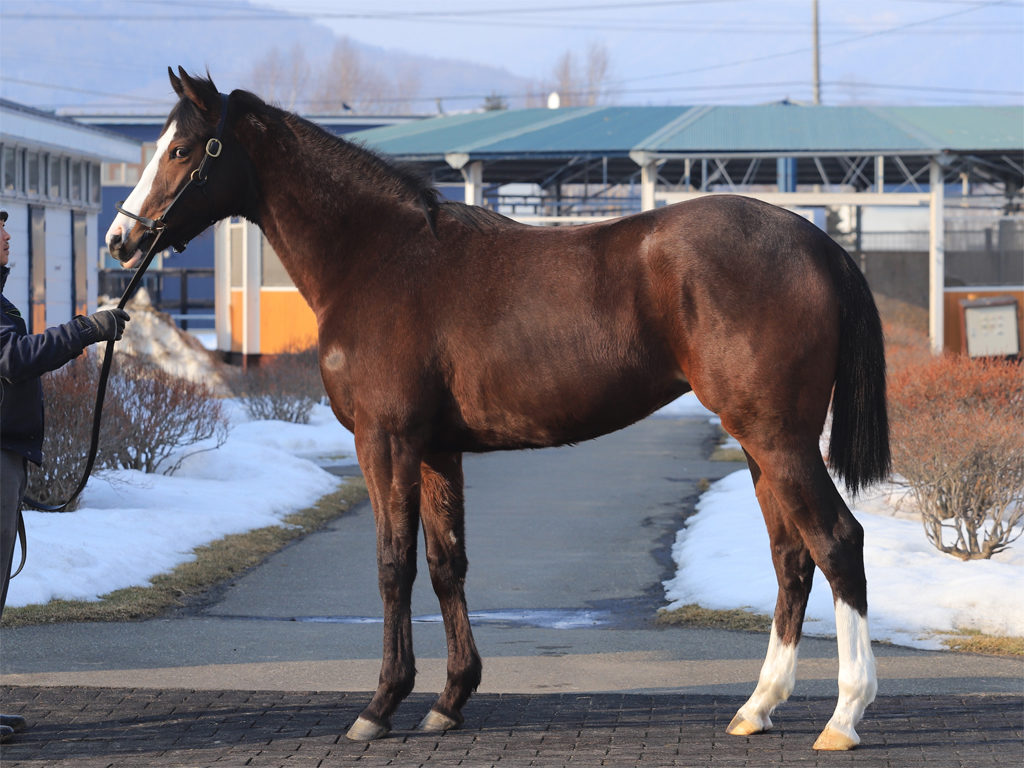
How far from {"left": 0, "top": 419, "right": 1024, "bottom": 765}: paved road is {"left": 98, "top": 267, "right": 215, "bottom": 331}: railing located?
32386 millimetres

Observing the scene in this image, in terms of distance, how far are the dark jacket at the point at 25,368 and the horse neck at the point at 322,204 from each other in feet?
3.26

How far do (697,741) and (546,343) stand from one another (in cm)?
165

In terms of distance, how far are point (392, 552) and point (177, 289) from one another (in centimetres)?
4948

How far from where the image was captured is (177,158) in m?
5.41

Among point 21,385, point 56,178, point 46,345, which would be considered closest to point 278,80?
point 56,178

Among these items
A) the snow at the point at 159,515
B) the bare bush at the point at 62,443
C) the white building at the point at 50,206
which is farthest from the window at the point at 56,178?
the bare bush at the point at 62,443

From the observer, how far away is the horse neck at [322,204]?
5.49 metres

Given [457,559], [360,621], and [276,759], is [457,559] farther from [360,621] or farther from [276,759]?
[360,621]

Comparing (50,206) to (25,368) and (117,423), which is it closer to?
(117,423)

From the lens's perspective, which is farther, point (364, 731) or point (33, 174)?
point (33, 174)

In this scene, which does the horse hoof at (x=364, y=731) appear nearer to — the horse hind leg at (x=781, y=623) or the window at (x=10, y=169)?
the horse hind leg at (x=781, y=623)

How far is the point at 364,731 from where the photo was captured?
16.7 ft

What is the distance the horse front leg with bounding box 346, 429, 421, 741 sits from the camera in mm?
5121

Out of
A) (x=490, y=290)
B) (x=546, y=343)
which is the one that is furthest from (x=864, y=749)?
(x=490, y=290)
